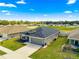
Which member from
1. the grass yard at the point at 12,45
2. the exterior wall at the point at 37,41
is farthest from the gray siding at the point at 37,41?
the grass yard at the point at 12,45

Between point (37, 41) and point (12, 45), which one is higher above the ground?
point (37, 41)

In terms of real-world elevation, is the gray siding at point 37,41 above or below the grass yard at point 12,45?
above

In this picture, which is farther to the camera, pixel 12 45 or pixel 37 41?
pixel 37 41

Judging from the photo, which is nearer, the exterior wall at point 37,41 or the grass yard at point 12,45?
the grass yard at point 12,45

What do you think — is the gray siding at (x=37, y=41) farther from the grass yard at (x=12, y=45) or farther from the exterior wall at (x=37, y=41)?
the grass yard at (x=12, y=45)

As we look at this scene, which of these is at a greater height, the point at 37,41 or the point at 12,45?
the point at 37,41

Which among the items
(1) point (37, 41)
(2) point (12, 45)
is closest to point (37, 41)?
(1) point (37, 41)

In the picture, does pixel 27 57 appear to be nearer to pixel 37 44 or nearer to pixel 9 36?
pixel 37 44

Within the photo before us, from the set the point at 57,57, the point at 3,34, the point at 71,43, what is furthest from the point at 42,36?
the point at 3,34

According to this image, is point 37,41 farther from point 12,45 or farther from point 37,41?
point 12,45

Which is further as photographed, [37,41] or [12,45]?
[37,41]

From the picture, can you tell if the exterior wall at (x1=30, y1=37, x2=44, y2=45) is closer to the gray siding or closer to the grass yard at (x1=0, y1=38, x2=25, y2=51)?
Result: the gray siding
